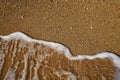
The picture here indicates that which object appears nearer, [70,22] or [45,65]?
[45,65]

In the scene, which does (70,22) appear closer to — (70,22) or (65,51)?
(70,22)

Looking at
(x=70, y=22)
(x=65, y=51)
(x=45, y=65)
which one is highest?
(x=70, y=22)

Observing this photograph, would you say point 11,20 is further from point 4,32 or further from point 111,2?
point 111,2

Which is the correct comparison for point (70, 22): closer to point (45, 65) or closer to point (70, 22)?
point (70, 22)

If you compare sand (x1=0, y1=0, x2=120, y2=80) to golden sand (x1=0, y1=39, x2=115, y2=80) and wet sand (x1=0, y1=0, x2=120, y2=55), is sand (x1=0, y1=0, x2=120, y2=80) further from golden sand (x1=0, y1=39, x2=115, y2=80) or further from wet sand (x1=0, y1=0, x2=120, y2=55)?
golden sand (x1=0, y1=39, x2=115, y2=80)

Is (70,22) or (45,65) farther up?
(70,22)

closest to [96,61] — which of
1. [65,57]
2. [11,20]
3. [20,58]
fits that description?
[65,57]

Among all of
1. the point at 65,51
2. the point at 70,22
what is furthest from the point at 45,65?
the point at 70,22

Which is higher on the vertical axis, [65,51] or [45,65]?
[65,51]

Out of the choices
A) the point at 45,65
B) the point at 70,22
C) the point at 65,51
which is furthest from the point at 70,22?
the point at 45,65
